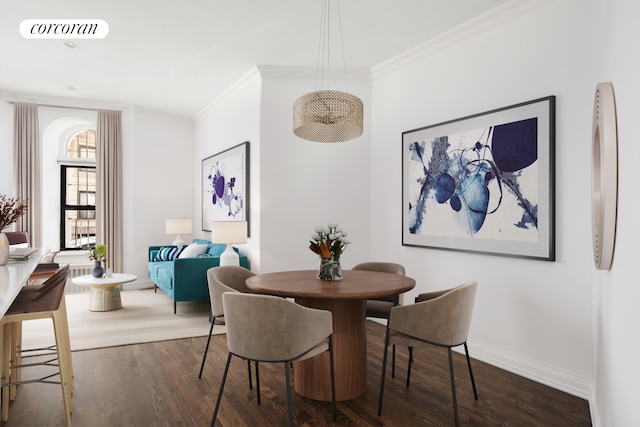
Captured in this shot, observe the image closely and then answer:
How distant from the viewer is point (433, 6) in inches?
134

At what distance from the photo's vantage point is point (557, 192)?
9.83 ft

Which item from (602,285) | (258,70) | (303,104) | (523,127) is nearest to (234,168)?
(258,70)

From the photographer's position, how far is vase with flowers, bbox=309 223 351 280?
9.42ft

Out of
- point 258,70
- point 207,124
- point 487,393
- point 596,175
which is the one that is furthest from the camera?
point 207,124

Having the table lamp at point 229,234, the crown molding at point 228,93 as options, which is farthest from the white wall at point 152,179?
the table lamp at point 229,234

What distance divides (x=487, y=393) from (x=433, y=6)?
9.70 feet

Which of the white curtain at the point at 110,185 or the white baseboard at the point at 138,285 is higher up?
the white curtain at the point at 110,185

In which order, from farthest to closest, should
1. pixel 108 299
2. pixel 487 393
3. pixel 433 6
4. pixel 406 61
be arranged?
pixel 108 299 < pixel 406 61 < pixel 433 6 < pixel 487 393

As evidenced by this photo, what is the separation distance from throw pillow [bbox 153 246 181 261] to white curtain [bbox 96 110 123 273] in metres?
0.80

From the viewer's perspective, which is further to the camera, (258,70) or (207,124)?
(207,124)

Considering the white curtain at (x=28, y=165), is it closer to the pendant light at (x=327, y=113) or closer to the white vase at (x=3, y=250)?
the white vase at (x=3, y=250)

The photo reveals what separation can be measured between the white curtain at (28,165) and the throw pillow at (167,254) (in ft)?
5.54

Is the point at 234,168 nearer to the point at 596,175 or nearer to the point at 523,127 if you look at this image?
the point at 523,127

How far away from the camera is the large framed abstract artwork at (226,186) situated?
528cm
